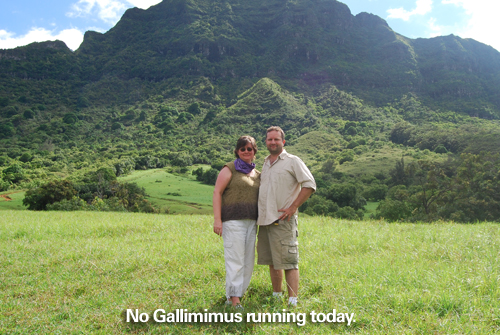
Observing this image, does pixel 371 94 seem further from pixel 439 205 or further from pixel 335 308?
pixel 335 308

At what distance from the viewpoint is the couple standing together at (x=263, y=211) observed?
148 inches

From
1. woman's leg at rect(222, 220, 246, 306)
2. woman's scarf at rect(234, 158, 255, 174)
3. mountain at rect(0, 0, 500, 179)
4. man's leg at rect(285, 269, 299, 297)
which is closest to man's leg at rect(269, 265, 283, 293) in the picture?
man's leg at rect(285, 269, 299, 297)

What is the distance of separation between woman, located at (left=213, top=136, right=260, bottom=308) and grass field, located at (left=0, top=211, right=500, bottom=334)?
43cm

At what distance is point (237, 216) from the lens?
3.89 m

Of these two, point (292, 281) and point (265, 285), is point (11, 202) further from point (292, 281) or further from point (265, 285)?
point (292, 281)

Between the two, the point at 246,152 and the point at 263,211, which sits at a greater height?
the point at 246,152

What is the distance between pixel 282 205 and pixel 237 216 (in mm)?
594

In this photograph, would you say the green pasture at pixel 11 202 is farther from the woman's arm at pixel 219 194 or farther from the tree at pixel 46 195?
the woman's arm at pixel 219 194

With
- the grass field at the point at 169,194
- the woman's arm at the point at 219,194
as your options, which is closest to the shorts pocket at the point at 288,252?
the woman's arm at the point at 219,194

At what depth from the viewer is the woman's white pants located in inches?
151

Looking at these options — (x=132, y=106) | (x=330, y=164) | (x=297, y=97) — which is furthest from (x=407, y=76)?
(x=132, y=106)

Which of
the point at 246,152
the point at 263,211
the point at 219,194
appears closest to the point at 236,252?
the point at 263,211

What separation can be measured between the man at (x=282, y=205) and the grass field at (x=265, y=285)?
1.47 ft

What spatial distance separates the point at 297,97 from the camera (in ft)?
606
